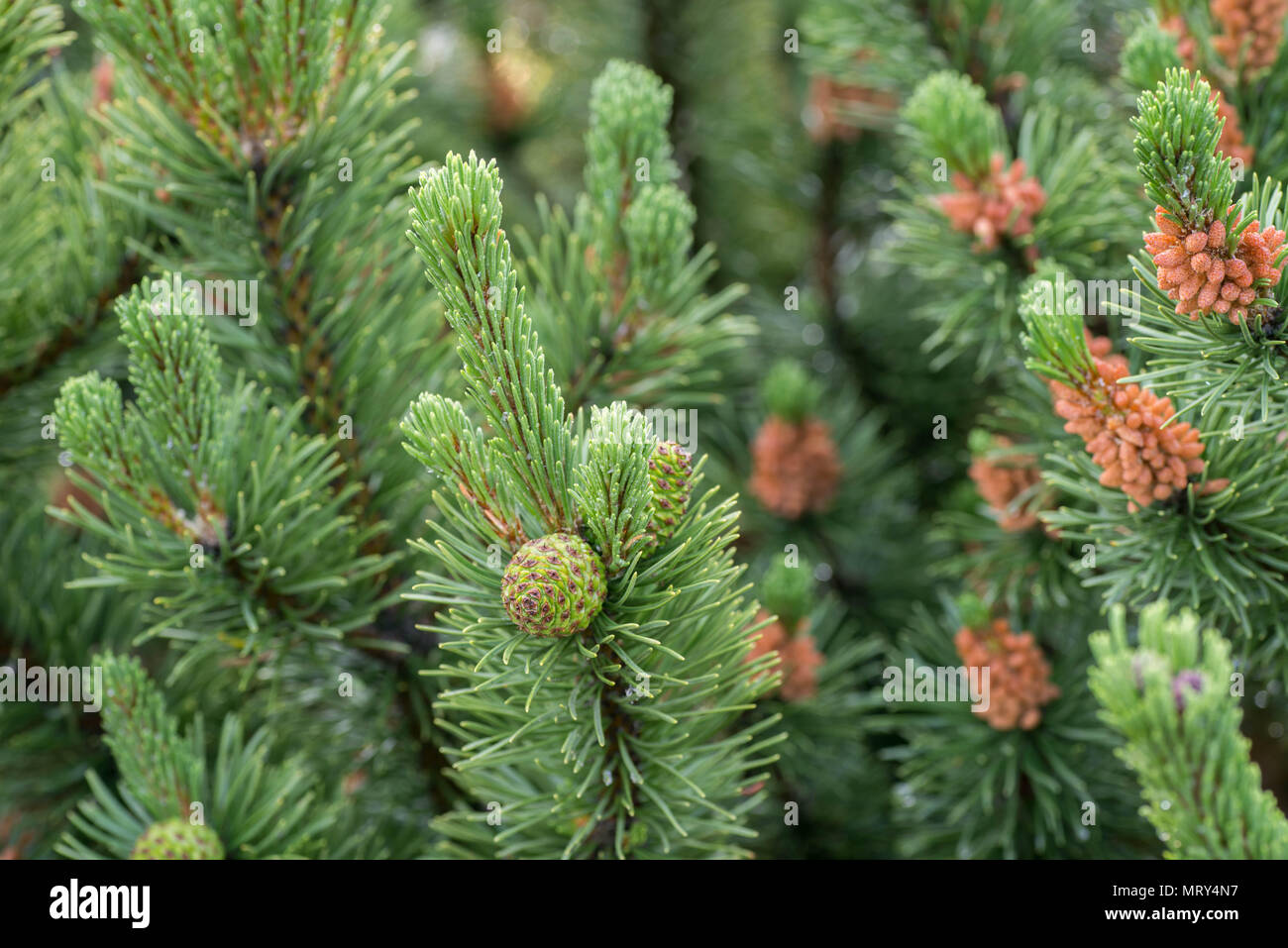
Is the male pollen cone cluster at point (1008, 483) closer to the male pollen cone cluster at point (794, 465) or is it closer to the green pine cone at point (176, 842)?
the male pollen cone cluster at point (794, 465)

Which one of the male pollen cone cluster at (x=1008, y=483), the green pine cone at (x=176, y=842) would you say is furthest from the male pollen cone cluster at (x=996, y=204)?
the green pine cone at (x=176, y=842)

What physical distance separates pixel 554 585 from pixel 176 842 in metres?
0.36

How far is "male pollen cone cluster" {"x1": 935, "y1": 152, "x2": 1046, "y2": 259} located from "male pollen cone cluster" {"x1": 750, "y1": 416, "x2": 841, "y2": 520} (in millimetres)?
281

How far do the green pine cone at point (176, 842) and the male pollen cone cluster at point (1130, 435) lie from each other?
0.65m

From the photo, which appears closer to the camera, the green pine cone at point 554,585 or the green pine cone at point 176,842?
the green pine cone at point 554,585

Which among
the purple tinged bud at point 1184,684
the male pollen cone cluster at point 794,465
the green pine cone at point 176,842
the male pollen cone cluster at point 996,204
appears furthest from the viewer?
the male pollen cone cluster at point 794,465

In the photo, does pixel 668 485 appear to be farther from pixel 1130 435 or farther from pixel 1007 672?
pixel 1007 672

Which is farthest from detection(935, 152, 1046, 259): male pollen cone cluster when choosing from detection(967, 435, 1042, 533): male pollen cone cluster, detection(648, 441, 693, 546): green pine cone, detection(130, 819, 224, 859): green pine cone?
detection(130, 819, 224, 859): green pine cone

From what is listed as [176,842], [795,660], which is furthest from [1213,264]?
[176,842]

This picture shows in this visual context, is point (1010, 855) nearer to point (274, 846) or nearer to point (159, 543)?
point (274, 846)

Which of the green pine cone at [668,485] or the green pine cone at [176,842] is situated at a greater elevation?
the green pine cone at [668,485]

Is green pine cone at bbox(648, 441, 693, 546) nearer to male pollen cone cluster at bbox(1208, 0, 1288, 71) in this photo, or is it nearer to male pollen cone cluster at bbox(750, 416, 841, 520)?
male pollen cone cluster at bbox(750, 416, 841, 520)

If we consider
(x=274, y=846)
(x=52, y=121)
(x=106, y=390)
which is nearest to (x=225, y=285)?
(x=106, y=390)

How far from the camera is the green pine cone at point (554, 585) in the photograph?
0.56 meters
